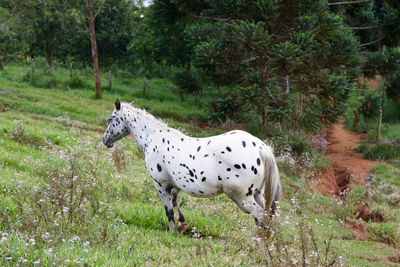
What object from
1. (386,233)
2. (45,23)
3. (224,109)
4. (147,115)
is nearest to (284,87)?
(224,109)

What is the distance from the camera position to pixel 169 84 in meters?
27.5

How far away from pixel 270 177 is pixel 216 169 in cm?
80

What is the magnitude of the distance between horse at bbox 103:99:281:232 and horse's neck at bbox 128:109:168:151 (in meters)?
0.06

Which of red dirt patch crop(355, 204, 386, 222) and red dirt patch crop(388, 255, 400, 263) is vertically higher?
red dirt patch crop(388, 255, 400, 263)

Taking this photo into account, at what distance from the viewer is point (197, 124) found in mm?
20203

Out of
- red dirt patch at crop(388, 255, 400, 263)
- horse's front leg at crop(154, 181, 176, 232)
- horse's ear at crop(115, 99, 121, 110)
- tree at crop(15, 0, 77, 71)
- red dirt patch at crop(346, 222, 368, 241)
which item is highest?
tree at crop(15, 0, 77, 71)

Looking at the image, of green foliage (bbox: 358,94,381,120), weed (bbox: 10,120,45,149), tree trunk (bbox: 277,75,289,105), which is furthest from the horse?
green foliage (bbox: 358,94,381,120)

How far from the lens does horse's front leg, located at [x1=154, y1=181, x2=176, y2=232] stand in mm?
5789

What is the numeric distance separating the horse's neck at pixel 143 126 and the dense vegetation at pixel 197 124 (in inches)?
44.3

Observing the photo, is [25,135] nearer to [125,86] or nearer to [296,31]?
[296,31]

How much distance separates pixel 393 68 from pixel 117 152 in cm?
1418

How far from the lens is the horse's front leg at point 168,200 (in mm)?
5789

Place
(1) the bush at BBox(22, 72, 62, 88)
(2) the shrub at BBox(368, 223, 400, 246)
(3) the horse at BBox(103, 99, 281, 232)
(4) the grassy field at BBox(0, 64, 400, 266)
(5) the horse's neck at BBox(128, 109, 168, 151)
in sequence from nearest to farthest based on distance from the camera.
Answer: (4) the grassy field at BBox(0, 64, 400, 266) < (3) the horse at BBox(103, 99, 281, 232) < (5) the horse's neck at BBox(128, 109, 168, 151) < (2) the shrub at BBox(368, 223, 400, 246) < (1) the bush at BBox(22, 72, 62, 88)

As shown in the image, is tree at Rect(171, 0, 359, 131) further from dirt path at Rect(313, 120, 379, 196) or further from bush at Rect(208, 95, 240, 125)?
dirt path at Rect(313, 120, 379, 196)
